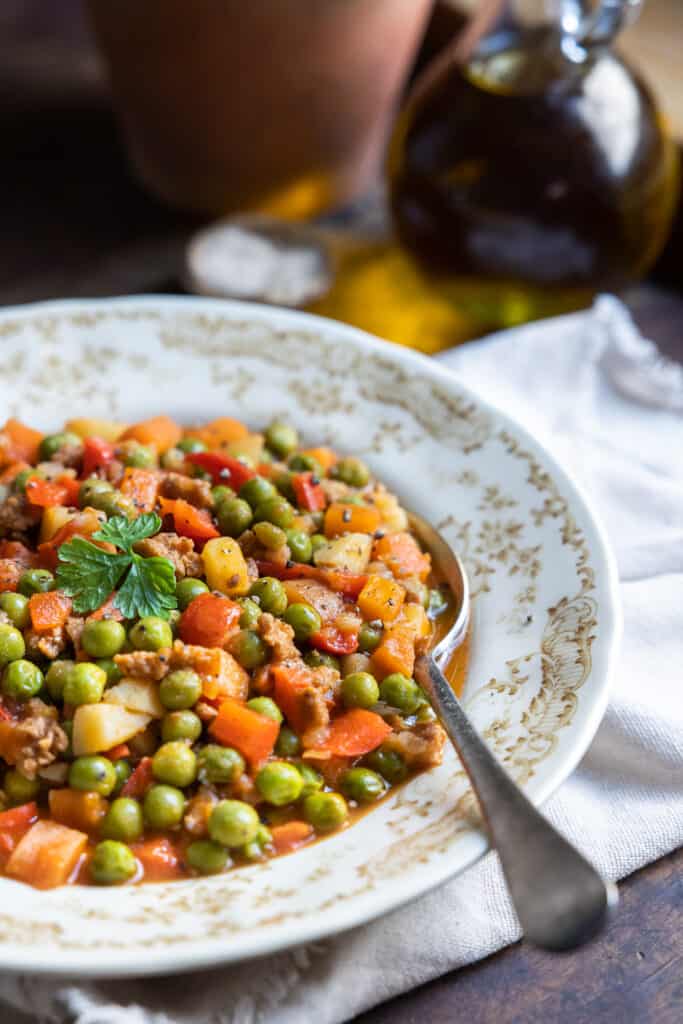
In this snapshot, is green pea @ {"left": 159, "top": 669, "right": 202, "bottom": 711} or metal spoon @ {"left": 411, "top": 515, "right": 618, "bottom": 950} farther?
green pea @ {"left": 159, "top": 669, "right": 202, "bottom": 711}

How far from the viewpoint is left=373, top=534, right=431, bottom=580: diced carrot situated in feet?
13.2

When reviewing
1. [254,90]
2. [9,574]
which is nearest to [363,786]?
[9,574]

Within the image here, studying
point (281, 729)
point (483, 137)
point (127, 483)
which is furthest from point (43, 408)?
point (483, 137)

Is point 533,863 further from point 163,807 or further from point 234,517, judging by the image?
point 234,517

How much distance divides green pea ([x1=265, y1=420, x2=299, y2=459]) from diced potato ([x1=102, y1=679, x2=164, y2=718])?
146cm

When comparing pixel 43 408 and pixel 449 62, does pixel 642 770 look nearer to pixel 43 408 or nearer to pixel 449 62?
pixel 43 408

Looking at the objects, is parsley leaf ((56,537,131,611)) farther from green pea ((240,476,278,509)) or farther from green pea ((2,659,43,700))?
green pea ((240,476,278,509))

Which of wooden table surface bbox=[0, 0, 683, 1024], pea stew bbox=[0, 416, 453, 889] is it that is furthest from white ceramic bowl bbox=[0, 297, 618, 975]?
wooden table surface bbox=[0, 0, 683, 1024]

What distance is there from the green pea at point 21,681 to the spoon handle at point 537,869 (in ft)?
4.32

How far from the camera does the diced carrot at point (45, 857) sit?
305cm

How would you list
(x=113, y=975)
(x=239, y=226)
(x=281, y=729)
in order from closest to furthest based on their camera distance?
(x=113, y=975) < (x=281, y=729) < (x=239, y=226)

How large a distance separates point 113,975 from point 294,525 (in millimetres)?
1794

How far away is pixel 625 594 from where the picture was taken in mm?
4359

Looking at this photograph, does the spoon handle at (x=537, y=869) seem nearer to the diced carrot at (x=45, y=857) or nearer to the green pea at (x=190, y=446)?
the diced carrot at (x=45, y=857)
